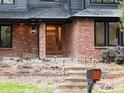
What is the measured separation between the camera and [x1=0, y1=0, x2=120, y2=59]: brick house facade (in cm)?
3303

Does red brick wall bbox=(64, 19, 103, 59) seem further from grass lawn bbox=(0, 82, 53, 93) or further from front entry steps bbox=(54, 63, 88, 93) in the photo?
front entry steps bbox=(54, 63, 88, 93)

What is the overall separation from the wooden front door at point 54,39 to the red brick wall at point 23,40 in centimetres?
130

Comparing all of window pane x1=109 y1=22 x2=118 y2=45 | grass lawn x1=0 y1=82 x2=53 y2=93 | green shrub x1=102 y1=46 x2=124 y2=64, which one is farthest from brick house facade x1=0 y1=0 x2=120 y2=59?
grass lawn x1=0 y1=82 x2=53 y2=93

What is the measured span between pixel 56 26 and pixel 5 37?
420cm

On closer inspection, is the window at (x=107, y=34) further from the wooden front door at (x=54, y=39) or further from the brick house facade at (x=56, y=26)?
the wooden front door at (x=54, y=39)

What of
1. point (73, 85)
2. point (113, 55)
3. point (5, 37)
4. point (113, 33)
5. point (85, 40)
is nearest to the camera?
point (73, 85)

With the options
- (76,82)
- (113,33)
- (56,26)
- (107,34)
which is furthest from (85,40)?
(76,82)

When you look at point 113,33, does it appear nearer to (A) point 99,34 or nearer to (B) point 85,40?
(A) point 99,34

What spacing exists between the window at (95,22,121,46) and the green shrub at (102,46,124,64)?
2.79m

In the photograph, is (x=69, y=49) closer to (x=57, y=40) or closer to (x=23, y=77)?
(x=57, y=40)

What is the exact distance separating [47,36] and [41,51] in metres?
2.90

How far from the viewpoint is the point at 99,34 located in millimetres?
33906

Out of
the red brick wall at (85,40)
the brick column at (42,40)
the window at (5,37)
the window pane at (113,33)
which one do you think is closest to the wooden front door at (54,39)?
the brick column at (42,40)

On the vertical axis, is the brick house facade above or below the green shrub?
above
